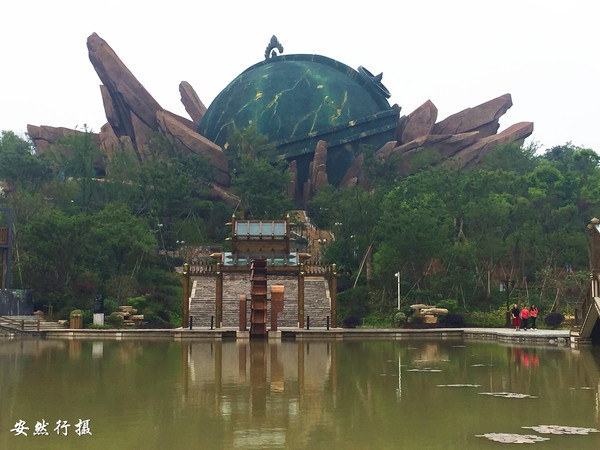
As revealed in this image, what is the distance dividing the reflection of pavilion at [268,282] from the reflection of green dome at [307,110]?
28.4m

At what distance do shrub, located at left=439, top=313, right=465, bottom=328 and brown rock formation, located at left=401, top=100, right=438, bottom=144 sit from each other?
4462cm

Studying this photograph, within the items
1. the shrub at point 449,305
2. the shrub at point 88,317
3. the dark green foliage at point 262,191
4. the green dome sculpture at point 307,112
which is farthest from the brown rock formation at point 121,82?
the shrub at point 449,305

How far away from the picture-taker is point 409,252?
48.8 meters

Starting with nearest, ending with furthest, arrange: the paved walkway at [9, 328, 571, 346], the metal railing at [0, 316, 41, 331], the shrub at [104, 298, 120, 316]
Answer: the paved walkway at [9, 328, 571, 346], the metal railing at [0, 316, 41, 331], the shrub at [104, 298, 120, 316]

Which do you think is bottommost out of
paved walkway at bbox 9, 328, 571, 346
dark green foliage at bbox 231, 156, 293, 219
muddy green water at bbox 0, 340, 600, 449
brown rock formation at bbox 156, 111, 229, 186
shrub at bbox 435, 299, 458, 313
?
muddy green water at bbox 0, 340, 600, 449

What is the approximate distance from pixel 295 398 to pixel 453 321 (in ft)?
93.7

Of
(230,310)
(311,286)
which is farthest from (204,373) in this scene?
(311,286)

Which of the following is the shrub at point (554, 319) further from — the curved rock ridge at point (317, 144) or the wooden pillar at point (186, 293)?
the curved rock ridge at point (317, 144)

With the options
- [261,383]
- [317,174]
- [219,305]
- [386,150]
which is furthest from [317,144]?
[261,383]

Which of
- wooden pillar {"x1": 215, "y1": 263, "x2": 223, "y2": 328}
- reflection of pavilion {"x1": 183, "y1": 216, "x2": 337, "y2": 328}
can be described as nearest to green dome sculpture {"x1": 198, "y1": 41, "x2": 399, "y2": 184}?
reflection of pavilion {"x1": 183, "y1": 216, "x2": 337, "y2": 328}

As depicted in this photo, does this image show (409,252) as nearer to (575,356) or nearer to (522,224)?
(522,224)

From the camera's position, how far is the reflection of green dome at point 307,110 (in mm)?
82938

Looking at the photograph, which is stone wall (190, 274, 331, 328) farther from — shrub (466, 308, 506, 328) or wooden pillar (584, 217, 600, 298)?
wooden pillar (584, 217, 600, 298)

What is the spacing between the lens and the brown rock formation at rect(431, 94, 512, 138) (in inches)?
3442
